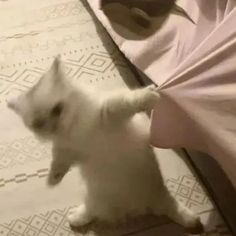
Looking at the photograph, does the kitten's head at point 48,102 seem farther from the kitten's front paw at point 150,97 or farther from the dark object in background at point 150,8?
the dark object in background at point 150,8

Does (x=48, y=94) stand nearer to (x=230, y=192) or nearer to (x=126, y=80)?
(x=230, y=192)

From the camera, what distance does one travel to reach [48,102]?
1056 mm

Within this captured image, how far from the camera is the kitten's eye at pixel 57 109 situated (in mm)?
1054

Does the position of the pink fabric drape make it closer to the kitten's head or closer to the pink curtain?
the pink curtain

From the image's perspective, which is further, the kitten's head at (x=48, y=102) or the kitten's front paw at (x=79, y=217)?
the kitten's front paw at (x=79, y=217)

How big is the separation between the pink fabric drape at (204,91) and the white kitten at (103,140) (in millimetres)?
44

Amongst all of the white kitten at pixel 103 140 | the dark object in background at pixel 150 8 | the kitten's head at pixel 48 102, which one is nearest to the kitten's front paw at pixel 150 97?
the white kitten at pixel 103 140

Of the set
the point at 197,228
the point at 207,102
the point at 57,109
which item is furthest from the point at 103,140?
the point at 197,228

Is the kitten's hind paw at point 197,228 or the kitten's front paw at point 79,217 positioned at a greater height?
the kitten's hind paw at point 197,228

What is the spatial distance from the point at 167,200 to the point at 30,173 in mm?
426

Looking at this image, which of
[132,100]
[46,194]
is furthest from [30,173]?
[132,100]

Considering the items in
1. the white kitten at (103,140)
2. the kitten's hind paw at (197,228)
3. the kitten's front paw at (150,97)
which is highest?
the kitten's front paw at (150,97)

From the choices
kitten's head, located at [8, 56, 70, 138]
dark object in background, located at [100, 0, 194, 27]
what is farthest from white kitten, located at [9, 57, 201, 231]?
dark object in background, located at [100, 0, 194, 27]

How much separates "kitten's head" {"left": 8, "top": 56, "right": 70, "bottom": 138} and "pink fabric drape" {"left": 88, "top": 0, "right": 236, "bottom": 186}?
0.20 m
